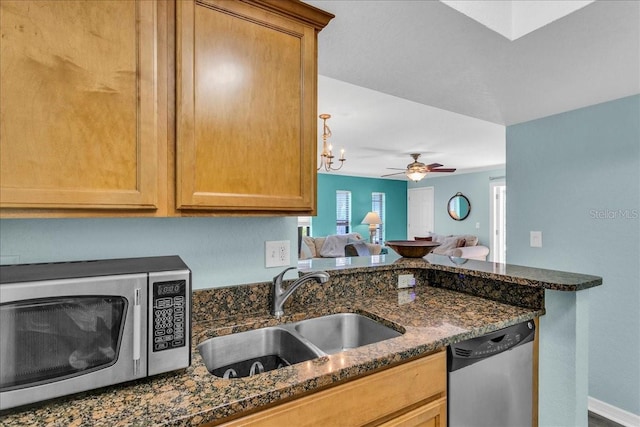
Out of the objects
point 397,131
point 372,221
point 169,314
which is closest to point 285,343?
point 169,314

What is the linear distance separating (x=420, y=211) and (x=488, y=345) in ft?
24.7

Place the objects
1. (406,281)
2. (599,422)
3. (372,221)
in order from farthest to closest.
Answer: (372,221)
(599,422)
(406,281)

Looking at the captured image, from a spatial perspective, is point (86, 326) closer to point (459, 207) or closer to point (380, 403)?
point (380, 403)

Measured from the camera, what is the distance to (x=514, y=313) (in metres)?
1.43

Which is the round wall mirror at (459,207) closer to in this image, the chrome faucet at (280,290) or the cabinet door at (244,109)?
the chrome faucet at (280,290)

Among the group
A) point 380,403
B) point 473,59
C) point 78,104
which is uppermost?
point 473,59

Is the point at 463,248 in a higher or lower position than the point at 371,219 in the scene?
lower

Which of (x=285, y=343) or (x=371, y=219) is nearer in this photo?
(x=285, y=343)

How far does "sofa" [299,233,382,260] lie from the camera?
6000 mm

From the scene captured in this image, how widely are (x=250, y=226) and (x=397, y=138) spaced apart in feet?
11.2

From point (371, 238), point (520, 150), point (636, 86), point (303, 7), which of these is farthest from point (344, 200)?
point (303, 7)

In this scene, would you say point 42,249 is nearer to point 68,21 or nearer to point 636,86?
point 68,21

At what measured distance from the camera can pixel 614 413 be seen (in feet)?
7.24

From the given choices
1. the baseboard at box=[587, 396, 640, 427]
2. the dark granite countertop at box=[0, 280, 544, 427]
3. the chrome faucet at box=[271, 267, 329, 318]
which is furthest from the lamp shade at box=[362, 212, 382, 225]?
the chrome faucet at box=[271, 267, 329, 318]
